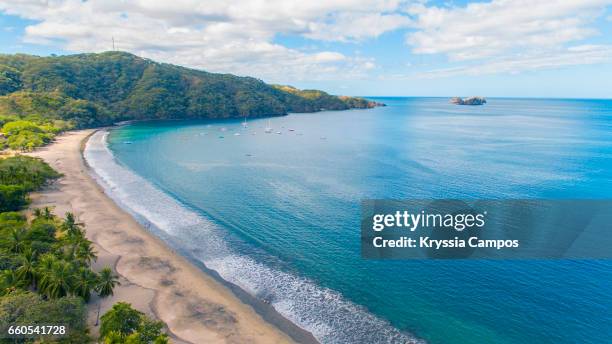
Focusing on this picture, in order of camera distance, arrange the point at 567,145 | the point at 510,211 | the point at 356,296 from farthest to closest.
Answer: the point at 567,145
the point at 510,211
the point at 356,296

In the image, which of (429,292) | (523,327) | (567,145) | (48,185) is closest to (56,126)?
(48,185)

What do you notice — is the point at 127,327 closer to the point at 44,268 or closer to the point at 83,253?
the point at 44,268

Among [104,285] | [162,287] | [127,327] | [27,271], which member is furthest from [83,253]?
[127,327]

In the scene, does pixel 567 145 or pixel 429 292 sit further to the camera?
pixel 567 145

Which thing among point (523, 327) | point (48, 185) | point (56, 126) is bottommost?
point (523, 327)

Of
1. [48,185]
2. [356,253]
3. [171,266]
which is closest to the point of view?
[171,266]

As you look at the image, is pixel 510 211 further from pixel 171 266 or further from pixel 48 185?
pixel 48 185

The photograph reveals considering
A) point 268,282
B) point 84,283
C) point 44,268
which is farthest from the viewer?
point 268,282

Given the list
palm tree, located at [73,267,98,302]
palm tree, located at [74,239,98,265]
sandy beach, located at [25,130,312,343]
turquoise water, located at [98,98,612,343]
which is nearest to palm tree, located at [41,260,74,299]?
palm tree, located at [73,267,98,302]
